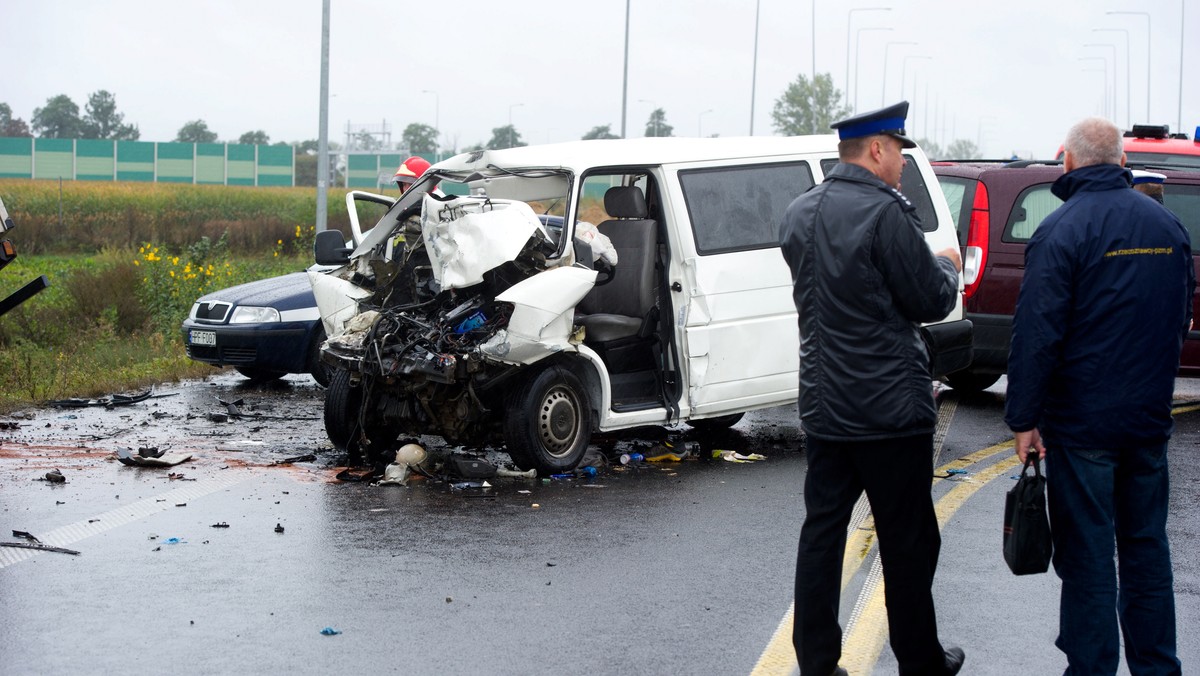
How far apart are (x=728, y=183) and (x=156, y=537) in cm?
415

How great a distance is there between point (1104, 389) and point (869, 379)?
71cm

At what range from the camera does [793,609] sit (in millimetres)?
5051

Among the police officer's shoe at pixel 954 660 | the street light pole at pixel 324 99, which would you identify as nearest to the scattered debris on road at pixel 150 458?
the police officer's shoe at pixel 954 660

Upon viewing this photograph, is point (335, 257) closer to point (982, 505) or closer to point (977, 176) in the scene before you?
point (982, 505)

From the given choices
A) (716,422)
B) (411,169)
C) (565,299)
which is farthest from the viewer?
(411,169)

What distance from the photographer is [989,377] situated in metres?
12.1

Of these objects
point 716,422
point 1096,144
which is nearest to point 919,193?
point 716,422

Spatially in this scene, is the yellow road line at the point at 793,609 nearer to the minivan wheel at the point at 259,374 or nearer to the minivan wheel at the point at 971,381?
the minivan wheel at the point at 971,381

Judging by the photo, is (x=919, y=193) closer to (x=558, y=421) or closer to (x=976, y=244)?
(x=976, y=244)

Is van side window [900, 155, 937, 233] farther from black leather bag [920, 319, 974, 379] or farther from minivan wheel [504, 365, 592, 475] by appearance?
minivan wheel [504, 365, 592, 475]

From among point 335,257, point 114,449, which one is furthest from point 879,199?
point 114,449

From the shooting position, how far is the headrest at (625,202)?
848 centimetres

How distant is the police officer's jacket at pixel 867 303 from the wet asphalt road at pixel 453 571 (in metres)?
1.00

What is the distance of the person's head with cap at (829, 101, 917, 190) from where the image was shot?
425 cm
